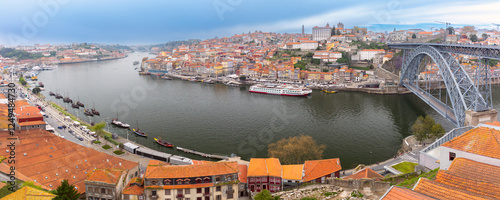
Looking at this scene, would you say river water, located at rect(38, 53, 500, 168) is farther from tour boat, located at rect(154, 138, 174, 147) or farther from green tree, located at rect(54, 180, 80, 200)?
green tree, located at rect(54, 180, 80, 200)

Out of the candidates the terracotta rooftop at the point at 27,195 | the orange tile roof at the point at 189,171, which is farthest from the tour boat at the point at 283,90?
the terracotta rooftop at the point at 27,195

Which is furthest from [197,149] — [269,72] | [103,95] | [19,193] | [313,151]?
[269,72]

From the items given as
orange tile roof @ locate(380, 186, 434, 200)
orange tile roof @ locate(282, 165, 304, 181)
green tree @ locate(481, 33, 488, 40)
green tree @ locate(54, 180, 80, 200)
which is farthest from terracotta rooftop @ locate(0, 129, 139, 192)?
green tree @ locate(481, 33, 488, 40)

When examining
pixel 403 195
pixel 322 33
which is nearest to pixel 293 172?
pixel 403 195

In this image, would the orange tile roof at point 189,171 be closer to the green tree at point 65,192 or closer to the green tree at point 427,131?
the green tree at point 65,192

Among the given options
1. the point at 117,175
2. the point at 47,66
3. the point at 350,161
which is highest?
the point at 47,66

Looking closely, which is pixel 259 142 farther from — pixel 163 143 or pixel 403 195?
pixel 403 195

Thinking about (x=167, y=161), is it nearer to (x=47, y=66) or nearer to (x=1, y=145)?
(x=1, y=145)
